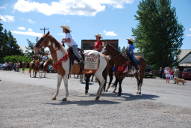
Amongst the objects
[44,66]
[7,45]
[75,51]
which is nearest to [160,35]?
[44,66]

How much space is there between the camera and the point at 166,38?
50906mm

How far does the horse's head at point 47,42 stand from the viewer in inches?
523

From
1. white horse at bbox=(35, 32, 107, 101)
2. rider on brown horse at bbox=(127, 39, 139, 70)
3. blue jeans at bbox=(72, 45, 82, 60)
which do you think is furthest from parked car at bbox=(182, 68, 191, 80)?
white horse at bbox=(35, 32, 107, 101)

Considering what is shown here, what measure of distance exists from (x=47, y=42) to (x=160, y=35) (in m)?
39.7

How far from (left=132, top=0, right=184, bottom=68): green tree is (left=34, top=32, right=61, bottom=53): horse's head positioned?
3852cm

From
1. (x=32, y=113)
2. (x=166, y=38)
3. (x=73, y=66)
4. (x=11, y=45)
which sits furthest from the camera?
(x=11, y=45)

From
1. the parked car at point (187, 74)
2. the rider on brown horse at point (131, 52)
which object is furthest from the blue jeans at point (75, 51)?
the parked car at point (187, 74)

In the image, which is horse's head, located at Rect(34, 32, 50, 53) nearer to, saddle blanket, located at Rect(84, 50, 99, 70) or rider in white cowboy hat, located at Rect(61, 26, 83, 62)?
rider in white cowboy hat, located at Rect(61, 26, 83, 62)

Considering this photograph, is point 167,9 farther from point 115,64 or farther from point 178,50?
point 115,64

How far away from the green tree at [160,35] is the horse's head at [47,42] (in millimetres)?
38524

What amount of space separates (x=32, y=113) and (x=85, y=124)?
2.13 meters

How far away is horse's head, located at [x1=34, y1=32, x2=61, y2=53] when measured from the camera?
1327 centimetres

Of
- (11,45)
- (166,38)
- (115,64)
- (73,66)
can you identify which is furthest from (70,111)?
(11,45)

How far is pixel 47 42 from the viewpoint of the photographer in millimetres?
13391
